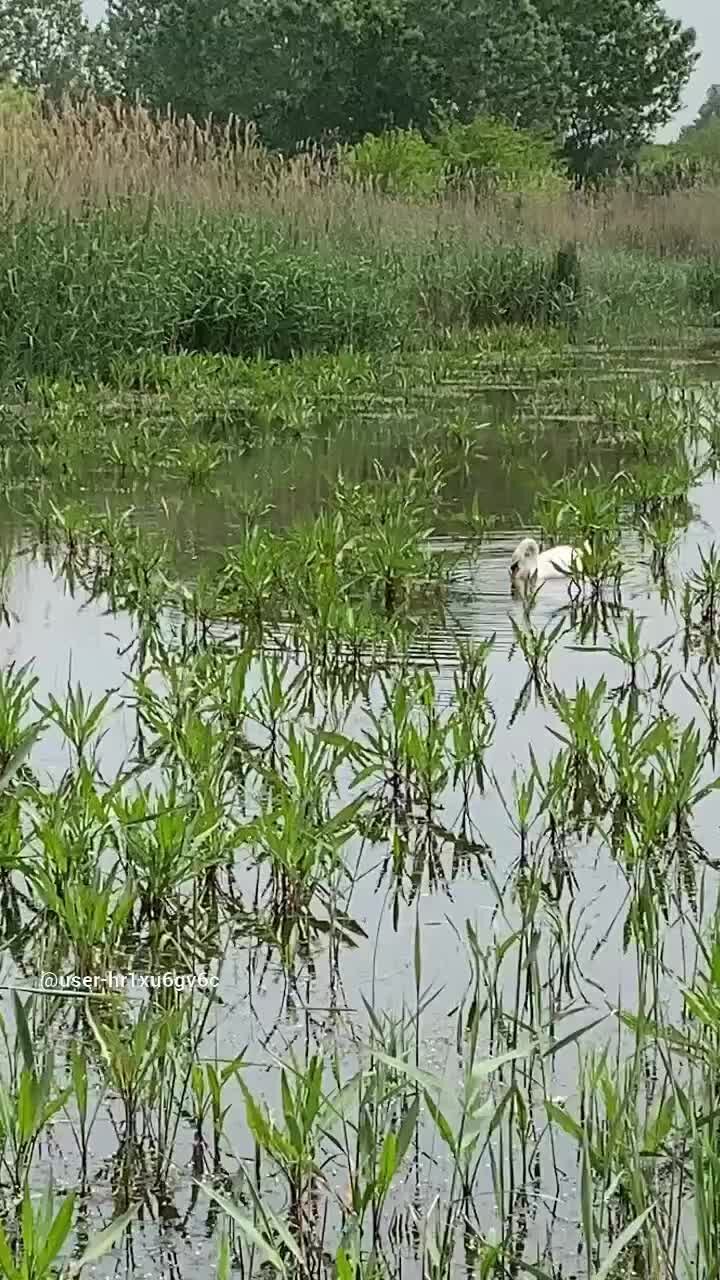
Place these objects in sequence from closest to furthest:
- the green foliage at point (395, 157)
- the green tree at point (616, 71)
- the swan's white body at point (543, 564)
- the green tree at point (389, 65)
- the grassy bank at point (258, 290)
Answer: the swan's white body at point (543, 564) < the grassy bank at point (258, 290) < the green foliage at point (395, 157) < the green tree at point (389, 65) < the green tree at point (616, 71)

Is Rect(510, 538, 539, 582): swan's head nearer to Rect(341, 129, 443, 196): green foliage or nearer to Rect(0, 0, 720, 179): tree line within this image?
Rect(341, 129, 443, 196): green foliage

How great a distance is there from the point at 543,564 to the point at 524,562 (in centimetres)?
6

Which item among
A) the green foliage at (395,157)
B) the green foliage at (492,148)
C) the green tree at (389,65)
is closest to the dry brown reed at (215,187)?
the green foliage at (395,157)

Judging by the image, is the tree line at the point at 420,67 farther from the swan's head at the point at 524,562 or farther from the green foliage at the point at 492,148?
the swan's head at the point at 524,562

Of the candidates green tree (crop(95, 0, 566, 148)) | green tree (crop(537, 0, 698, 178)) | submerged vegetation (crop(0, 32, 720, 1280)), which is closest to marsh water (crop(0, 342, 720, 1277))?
submerged vegetation (crop(0, 32, 720, 1280))

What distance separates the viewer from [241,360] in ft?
41.0

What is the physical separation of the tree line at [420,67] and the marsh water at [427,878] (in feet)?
125

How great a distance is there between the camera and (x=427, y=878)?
3535mm

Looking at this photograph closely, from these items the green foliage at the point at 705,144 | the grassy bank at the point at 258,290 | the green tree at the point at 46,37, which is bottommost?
the grassy bank at the point at 258,290

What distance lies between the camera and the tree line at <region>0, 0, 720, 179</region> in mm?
48312

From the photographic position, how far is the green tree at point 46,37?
69.4 meters

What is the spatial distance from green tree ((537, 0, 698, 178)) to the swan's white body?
1877 inches

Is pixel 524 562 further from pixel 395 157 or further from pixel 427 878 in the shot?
pixel 395 157

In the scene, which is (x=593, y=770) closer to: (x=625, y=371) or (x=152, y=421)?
(x=152, y=421)
